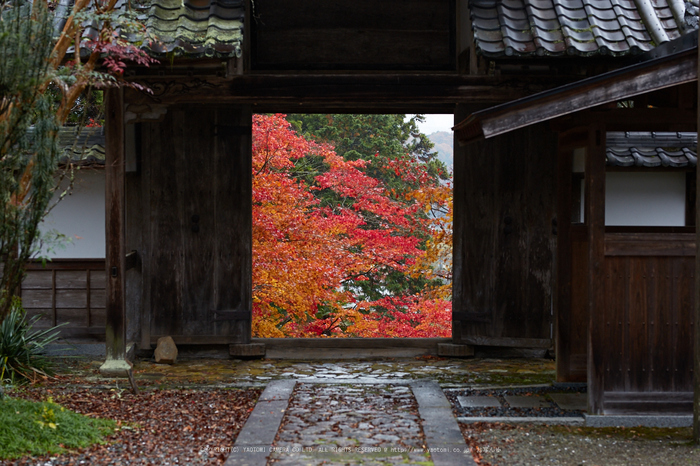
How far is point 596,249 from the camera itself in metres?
5.65

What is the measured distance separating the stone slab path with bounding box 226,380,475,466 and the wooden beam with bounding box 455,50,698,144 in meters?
2.41

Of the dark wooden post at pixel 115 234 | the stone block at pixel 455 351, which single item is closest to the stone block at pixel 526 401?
the stone block at pixel 455 351

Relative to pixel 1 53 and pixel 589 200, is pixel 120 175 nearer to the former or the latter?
pixel 1 53

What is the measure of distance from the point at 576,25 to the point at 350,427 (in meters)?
4.80

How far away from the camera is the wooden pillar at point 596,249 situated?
5.63 metres

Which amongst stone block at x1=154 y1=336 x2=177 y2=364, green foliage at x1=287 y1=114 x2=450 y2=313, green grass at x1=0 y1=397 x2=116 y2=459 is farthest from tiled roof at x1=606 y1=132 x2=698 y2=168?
green foliage at x1=287 y1=114 x2=450 y2=313

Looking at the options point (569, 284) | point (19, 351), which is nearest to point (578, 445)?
point (569, 284)

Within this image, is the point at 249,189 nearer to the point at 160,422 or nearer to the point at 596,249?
the point at 160,422

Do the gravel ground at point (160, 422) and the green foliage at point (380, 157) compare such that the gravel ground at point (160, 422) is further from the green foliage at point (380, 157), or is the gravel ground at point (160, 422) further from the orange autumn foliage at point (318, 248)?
the green foliage at point (380, 157)

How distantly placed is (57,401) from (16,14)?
3424mm

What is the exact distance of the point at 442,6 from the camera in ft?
27.7

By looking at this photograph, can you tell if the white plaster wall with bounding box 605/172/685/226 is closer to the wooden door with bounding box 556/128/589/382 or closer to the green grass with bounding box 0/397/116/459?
the wooden door with bounding box 556/128/589/382

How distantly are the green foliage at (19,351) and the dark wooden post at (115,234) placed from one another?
0.80 metres

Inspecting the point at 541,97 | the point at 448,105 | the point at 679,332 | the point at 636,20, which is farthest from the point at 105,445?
the point at 636,20
